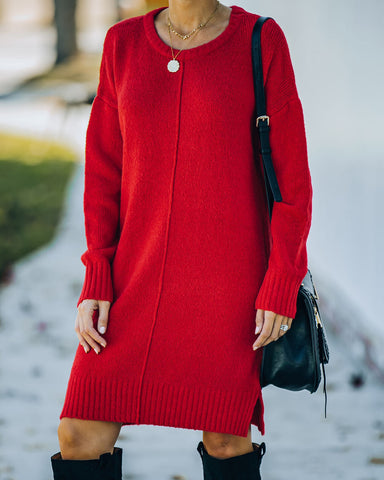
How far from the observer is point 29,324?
5.04 meters

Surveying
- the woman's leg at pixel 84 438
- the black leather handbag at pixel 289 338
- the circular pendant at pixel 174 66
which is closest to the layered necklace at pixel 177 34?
the circular pendant at pixel 174 66

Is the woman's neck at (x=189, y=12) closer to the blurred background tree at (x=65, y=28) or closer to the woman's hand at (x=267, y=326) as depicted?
the woman's hand at (x=267, y=326)

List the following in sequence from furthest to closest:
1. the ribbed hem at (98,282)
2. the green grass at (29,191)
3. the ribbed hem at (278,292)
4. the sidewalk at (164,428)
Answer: the green grass at (29,191)
the sidewalk at (164,428)
the ribbed hem at (98,282)
the ribbed hem at (278,292)

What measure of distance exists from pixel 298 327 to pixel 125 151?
2.12 feet

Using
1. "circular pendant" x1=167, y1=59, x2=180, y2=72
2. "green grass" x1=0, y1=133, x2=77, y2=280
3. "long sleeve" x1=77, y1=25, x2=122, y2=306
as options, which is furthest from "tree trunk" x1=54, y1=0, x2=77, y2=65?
"circular pendant" x1=167, y1=59, x2=180, y2=72

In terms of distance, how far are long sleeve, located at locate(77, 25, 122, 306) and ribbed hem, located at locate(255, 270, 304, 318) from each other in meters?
0.42

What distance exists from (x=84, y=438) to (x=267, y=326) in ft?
1.79

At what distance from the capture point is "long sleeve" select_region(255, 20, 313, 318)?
1.93m

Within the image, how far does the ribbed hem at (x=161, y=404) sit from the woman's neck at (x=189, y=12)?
3.09ft

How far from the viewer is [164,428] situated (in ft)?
11.7

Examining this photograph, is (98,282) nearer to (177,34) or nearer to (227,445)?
(227,445)

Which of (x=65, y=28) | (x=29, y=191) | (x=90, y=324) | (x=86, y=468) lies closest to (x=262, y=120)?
(x=90, y=324)

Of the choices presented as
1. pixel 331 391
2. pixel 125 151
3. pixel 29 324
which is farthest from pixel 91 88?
pixel 125 151

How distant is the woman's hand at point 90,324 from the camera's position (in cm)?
201
